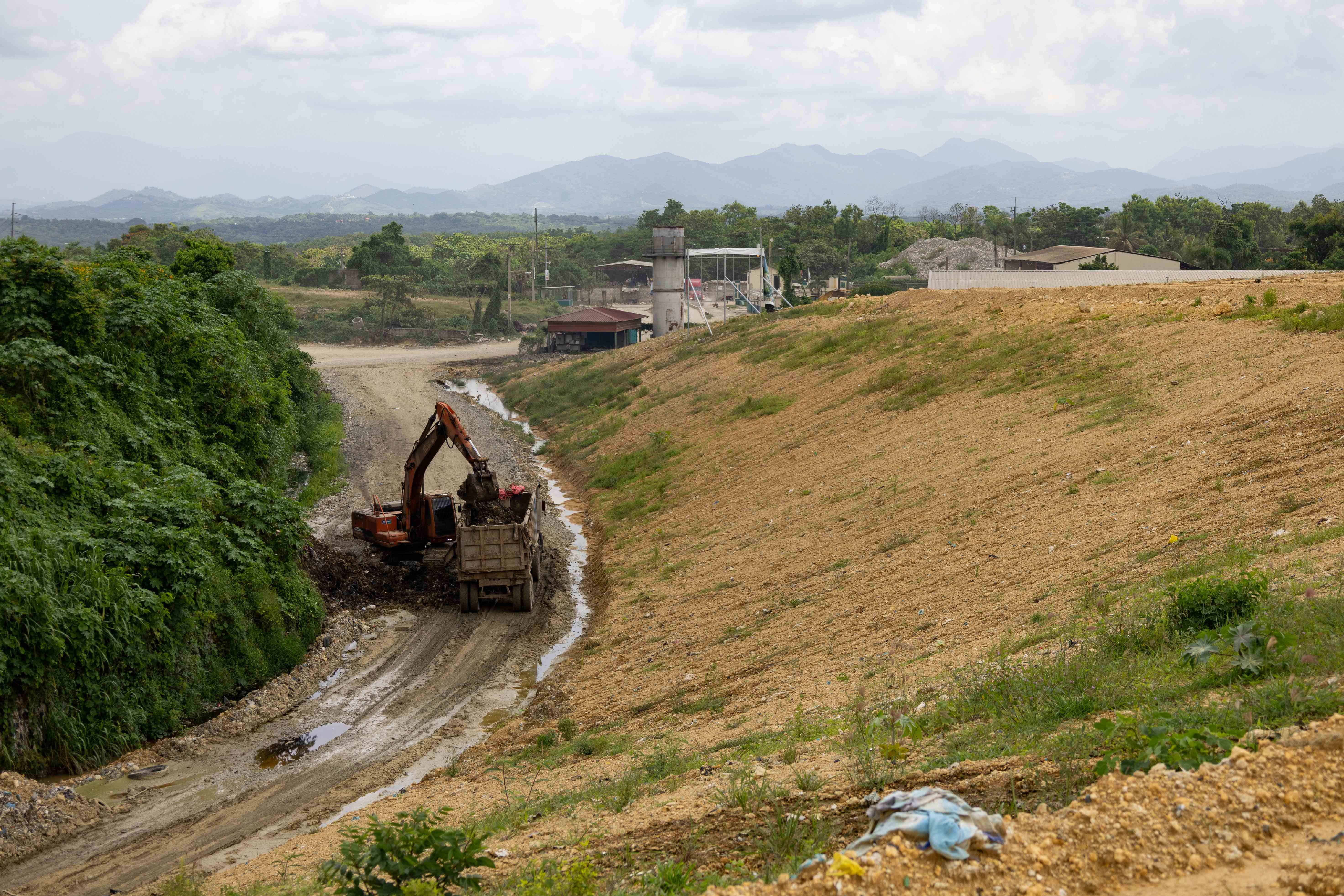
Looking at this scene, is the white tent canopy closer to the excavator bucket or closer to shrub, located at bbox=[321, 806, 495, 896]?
the excavator bucket

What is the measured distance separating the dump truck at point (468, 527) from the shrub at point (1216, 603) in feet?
44.0

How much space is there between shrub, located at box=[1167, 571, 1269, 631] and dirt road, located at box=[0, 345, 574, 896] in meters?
10.5

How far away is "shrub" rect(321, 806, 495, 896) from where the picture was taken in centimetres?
771

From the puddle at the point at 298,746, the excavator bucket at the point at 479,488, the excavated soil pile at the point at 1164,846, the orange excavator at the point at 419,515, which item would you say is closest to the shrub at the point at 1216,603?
the excavated soil pile at the point at 1164,846

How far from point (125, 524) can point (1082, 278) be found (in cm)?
3624

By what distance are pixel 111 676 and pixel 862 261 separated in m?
90.3

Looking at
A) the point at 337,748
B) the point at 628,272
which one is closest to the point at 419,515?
the point at 337,748

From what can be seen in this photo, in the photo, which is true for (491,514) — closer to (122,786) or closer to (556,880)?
(122,786)

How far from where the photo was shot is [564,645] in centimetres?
2078

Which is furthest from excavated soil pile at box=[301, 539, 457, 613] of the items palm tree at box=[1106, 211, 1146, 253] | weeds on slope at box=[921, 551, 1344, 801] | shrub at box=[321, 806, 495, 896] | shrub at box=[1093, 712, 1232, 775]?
palm tree at box=[1106, 211, 1146, 253]

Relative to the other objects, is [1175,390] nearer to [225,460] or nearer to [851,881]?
[851,881]

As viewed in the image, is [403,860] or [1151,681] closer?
[403,860]

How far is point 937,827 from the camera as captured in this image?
6.91 metres

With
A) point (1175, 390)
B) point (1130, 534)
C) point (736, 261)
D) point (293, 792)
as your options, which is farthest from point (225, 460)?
point (736, 261)
